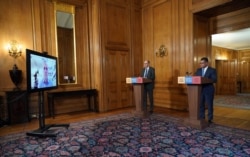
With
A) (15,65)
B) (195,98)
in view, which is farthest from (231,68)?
(15,65)

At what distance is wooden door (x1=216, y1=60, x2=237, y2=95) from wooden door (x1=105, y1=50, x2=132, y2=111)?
21.0 feet

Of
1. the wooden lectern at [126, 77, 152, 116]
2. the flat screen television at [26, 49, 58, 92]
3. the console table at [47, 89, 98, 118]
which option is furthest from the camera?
the console table at [47, 89, 98, 118]

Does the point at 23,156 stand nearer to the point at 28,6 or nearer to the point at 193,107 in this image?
the point at 193,107

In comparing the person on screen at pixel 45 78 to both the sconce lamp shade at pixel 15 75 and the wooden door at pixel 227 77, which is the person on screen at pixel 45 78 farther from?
the wooden door at pixel 227 77

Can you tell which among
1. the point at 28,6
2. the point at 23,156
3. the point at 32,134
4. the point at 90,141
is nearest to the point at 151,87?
the point at 90,141

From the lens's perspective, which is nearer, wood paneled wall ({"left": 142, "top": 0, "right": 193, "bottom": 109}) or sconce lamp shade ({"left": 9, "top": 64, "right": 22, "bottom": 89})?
sconce lamp shade ({"left": 9, "top": 64, "right": 22, "bottom": 89})

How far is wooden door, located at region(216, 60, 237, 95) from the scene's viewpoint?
372 inches

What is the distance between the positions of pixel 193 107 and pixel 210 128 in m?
0.51

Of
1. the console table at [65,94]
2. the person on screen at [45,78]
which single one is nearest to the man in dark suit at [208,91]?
the console table at [65,94]

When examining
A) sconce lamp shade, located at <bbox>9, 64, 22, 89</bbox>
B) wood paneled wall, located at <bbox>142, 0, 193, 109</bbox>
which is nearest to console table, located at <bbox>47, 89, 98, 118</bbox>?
sconce lamp shade, located at <bbox>9, 64, 22, 89</bbox>

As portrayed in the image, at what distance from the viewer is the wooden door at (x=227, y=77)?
945 cm

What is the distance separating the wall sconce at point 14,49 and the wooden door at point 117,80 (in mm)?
2414

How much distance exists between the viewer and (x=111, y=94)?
5672 mm

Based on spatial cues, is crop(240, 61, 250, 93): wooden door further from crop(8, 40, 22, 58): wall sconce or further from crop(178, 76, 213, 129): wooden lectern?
crop(8, 40, 22, 58): wall sconce
